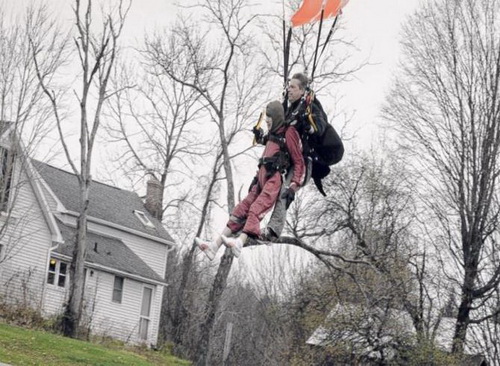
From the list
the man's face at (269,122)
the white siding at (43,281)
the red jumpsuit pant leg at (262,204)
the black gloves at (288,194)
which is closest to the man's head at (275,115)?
the man's face at (269,122)

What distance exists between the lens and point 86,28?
26953 mm

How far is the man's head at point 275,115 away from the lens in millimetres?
7207

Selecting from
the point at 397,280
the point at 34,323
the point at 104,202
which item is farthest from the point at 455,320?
the point at 104,202

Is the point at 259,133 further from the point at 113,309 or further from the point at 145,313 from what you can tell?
the point at 145,313

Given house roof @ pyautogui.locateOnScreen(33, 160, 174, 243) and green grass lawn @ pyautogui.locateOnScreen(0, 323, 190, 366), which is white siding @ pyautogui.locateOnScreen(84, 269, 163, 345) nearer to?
house roof @ pyautogui.locateOnScreen(33, 160, 174, 243)

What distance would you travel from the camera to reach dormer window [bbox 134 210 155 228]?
39.6 metres

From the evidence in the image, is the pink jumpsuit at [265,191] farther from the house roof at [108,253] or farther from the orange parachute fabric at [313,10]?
the house roof at [108,253]

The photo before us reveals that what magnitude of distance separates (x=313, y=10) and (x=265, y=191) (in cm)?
157

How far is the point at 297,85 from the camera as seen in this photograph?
7.28 meters

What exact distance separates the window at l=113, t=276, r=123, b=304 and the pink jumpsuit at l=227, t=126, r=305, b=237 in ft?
92.3

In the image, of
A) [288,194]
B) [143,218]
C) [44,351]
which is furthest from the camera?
[143,218]

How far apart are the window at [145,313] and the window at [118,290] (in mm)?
1595

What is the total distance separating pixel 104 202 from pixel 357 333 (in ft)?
60.1

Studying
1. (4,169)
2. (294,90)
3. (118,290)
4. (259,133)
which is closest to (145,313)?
(118,290)
